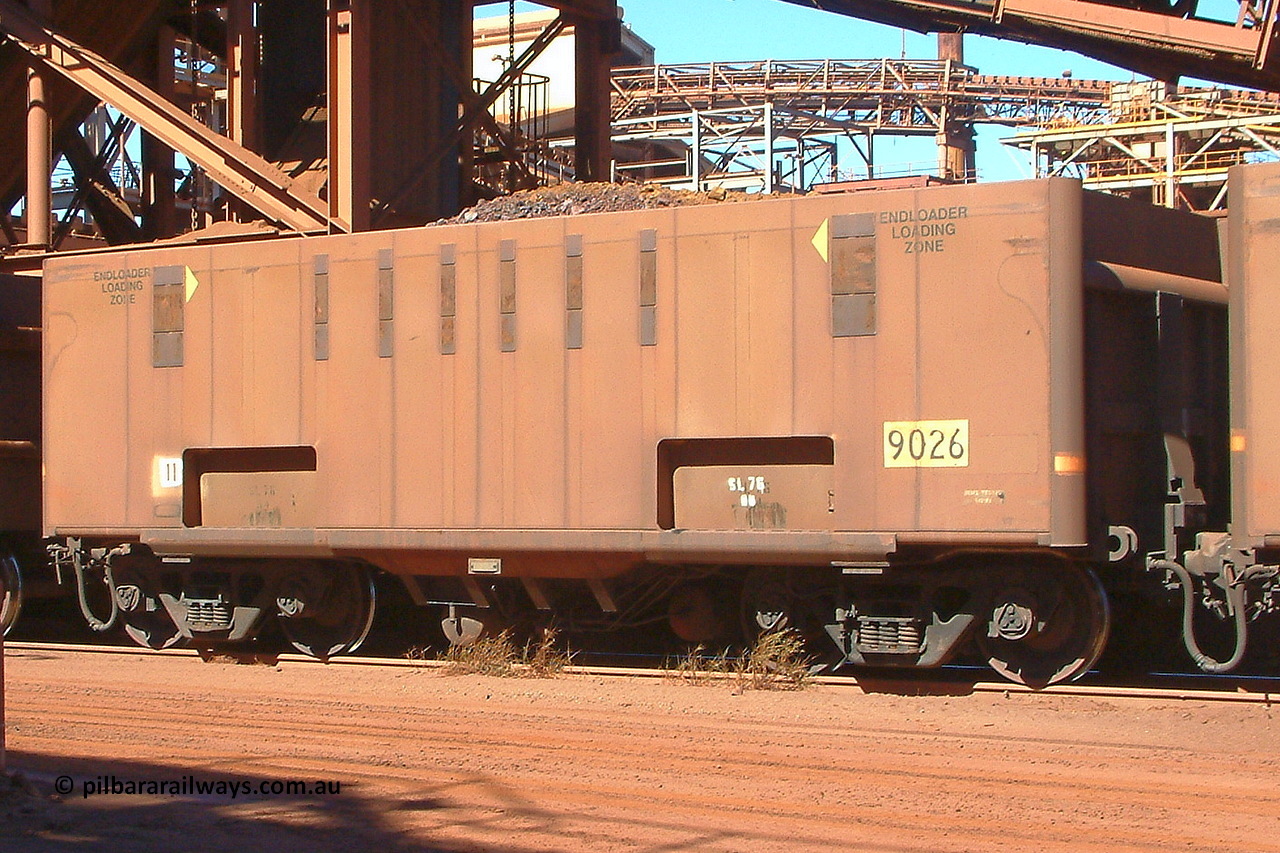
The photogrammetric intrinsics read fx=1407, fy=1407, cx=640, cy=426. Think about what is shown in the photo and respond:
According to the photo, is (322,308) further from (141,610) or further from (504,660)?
(141,610)

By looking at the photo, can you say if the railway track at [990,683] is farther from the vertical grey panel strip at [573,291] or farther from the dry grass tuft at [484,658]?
the vertical grey panel strip at [573,291]

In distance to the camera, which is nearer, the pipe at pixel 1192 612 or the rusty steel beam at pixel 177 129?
the pipe at pixel 1192 612

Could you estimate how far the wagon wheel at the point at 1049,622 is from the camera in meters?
9.49

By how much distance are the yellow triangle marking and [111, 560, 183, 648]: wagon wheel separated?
6.57 m

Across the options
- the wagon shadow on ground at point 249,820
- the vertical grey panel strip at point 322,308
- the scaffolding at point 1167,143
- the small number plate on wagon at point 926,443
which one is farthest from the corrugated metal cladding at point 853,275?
the scaffolding at point 1167,143

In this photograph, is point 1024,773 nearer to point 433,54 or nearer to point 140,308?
point 140,308

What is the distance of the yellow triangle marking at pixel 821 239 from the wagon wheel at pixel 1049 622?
2.56 metres

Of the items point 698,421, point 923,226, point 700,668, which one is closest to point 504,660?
point 700,668

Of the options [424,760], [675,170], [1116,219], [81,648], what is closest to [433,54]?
[81,648]

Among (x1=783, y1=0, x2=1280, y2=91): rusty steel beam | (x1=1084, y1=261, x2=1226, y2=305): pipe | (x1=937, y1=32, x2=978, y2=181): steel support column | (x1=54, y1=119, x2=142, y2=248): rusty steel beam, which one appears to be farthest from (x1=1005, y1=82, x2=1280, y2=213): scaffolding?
(x1=1084, y1=261, x2=1226, y2=305): pipe

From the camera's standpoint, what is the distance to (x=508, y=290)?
10461 mm

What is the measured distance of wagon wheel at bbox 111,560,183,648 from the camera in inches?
484

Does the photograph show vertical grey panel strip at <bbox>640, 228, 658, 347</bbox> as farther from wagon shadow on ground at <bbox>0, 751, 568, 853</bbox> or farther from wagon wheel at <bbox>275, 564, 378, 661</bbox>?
wagon shadow on ground at <bbox>0, 751, 568, 853</bbox>

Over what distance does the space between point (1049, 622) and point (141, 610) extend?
25.3 ft
